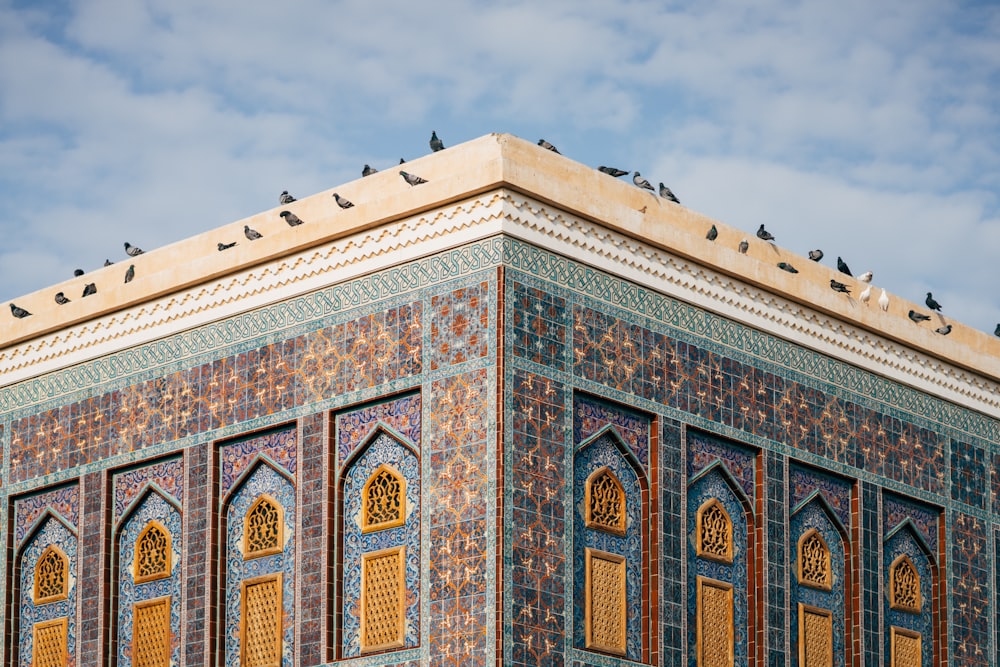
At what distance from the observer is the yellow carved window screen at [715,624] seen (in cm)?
1650

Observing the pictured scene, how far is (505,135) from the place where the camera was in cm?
1594

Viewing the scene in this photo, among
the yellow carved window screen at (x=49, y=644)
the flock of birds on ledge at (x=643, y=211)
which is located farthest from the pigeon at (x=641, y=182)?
the yellow carved window screen at (x=49, y=644)

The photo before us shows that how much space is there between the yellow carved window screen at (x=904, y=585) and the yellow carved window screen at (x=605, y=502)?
136 inches

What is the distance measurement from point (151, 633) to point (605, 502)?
4.12 meters

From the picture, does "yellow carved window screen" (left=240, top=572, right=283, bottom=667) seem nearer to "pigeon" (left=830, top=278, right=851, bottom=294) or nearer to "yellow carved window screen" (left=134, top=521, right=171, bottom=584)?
"yellow carved window screen" (left=134, top=521, right=171, bottom=584)

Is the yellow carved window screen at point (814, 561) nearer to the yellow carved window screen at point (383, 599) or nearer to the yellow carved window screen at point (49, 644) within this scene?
the yellow carved window screen at point (383, 599)

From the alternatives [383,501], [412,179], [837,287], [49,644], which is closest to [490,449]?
[383,501]

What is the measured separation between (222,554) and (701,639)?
12.8 ft

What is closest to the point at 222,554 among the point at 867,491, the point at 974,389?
the point at 867,491

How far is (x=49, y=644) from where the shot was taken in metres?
18.1

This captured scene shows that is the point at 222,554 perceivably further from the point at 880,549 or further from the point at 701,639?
the point at 880,549

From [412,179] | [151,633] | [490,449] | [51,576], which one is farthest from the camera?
[51,576]

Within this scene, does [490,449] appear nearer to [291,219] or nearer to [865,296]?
[291,219]

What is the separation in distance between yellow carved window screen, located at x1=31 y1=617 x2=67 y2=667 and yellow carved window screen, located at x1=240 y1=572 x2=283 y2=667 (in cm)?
209
